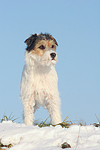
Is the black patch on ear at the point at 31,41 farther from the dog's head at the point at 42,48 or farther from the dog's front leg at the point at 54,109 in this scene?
the dog's front leg at the point at 54,109

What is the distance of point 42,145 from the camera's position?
4.97m

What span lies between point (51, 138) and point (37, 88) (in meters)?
3.51

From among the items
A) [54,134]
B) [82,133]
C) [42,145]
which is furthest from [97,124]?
[42,145]

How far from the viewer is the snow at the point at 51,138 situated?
16.1 ft

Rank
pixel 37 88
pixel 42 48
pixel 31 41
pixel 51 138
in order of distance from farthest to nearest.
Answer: pixel 31 41 < pixel 37 88 < pixel 42 48 < pixel 51 138

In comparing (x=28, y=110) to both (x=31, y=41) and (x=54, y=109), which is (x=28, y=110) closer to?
(x=54, y=109)

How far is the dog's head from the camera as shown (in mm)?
8078

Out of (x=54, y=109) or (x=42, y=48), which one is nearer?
(x=42, y=48)

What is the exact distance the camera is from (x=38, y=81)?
8.68 m

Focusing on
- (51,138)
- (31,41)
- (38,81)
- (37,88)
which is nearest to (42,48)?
(31,41)

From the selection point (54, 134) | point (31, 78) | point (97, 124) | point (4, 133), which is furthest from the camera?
point (31, 78)

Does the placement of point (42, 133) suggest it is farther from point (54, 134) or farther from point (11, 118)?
point (11, 118)

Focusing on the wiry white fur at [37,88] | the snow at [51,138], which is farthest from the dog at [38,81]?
the snow at [51,138]

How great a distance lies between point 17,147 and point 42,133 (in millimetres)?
768
